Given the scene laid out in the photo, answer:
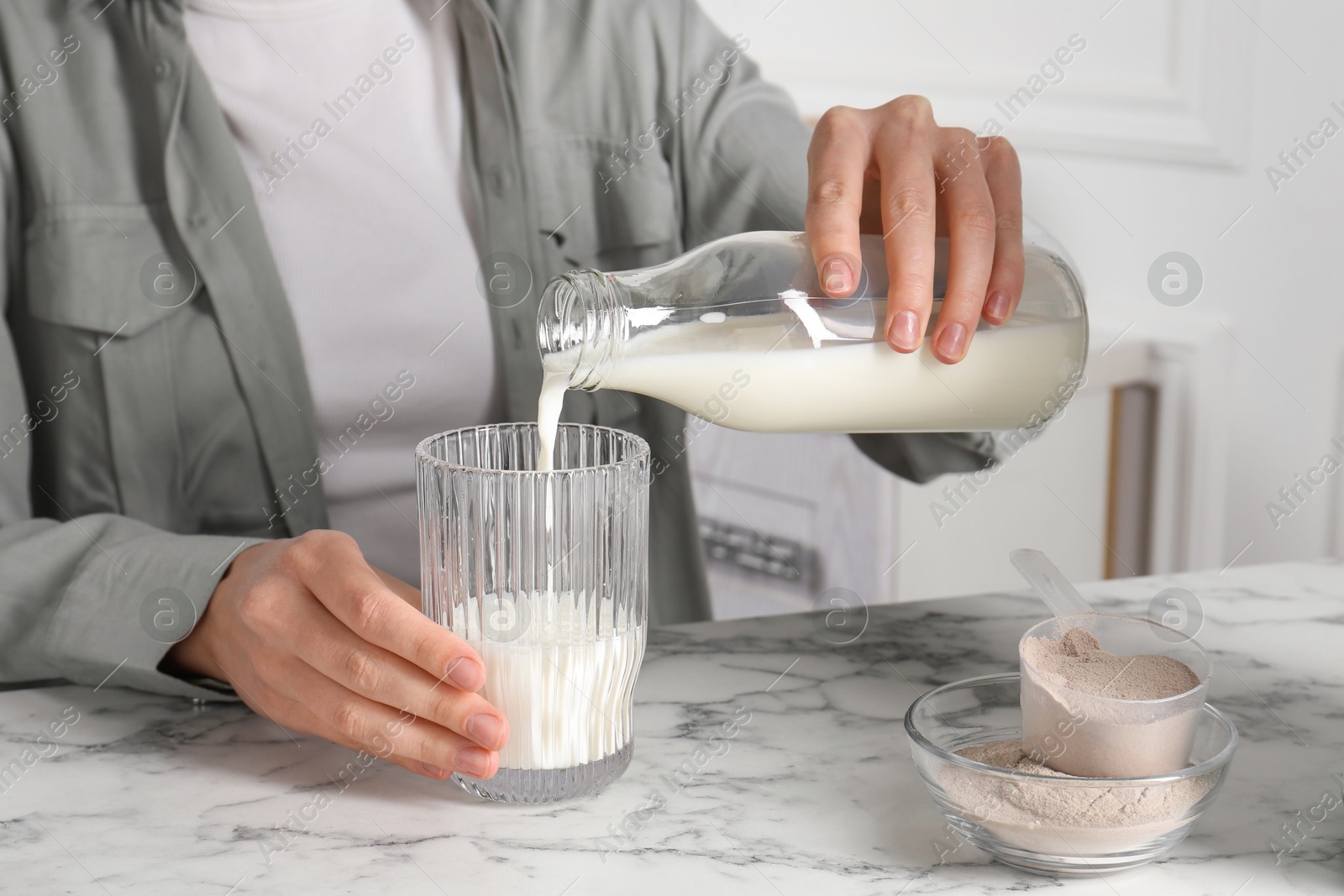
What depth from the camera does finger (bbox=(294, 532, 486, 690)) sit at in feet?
1.72

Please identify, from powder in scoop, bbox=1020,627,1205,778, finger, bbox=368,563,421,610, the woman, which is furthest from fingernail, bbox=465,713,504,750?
the woman

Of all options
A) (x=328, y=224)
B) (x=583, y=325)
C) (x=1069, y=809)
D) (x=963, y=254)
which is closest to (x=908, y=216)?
(x=963, y=254)

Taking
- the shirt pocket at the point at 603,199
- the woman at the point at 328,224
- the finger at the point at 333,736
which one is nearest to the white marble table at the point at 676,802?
the finger at the point at 333,736

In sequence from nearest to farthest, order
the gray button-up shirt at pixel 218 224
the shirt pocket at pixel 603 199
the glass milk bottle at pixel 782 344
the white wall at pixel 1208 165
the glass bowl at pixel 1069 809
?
the glass bowl at pixel 1069 809 < the glass milk bottle at pixel 782 344 < the gray button-up shirt at pixel 218 224 < the shirt pocket at pixel 603 199 < the white wall at pixel 1208 165

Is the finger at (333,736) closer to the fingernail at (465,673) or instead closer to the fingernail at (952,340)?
the fingernail at (465,673)

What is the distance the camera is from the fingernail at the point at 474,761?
1.75 ft

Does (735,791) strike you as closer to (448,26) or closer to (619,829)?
(619,829)

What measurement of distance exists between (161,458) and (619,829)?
24.6 inches

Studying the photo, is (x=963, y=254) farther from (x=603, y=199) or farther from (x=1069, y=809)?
(x=603, y=199)

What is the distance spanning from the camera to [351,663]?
0.55 meters

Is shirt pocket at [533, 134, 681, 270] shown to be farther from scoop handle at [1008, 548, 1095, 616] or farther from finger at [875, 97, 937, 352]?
scoop handle at [1008, 548, 1095, 616]

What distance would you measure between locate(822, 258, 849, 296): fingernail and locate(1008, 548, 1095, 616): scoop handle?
155 millimetres

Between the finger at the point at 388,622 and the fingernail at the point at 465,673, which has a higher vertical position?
the finger at the point at 388,622

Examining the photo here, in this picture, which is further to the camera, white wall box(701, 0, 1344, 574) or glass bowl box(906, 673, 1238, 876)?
white wall box(701, 0, 1344, 574)
